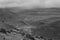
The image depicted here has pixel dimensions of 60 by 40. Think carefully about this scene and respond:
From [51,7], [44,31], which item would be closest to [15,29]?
[44,31]

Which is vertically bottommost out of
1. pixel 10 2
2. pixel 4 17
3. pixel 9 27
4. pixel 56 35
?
pixel 56 35

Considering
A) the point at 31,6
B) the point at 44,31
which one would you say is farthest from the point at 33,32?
the point at 31,6

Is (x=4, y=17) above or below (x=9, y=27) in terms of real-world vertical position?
above

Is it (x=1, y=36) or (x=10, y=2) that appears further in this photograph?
(x=10, y=2)

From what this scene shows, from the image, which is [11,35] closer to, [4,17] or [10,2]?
[4,17]

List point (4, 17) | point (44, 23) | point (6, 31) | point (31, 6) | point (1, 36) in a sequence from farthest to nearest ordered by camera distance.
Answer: point (31, 6) → point (4, 17) → point (44, 23) → point (6, 31) → point (1, 36)

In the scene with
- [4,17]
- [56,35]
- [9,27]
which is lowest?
[56,35]

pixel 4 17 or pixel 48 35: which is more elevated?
pixel 4 17

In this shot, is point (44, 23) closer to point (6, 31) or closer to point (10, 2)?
point (6, 31)

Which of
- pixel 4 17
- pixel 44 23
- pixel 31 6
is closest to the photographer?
pixel 44 23
